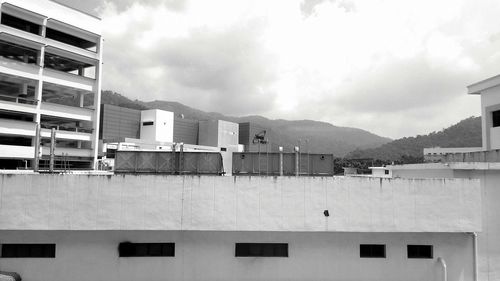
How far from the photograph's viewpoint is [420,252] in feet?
45.6

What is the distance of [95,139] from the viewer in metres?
40.0

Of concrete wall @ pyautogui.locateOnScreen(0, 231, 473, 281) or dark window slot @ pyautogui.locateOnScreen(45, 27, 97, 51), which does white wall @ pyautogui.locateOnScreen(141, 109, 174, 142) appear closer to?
dark window slot @ pyautogui.locateOnScreen(45, 27, 97, 51)

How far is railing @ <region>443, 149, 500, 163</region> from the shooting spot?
53.6 ft

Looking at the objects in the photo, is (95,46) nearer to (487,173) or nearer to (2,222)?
(2,222)

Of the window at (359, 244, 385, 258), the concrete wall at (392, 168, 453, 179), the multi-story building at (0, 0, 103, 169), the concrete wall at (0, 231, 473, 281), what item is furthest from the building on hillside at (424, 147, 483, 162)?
the multi-story building at (0, 0, 103, 169)

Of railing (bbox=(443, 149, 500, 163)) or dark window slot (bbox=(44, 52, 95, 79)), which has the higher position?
dark window slot (bbox=(44, 52, 95, 79))

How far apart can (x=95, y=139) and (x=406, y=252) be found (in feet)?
118

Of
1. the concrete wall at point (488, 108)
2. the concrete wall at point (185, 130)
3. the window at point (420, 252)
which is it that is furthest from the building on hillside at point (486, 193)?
the concrete wall at point (185, 130)

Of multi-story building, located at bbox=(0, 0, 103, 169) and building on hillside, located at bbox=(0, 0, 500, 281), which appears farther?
multi-story building, located at bbox=(0, 0, 103, 169)

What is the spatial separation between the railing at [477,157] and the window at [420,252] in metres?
6.07

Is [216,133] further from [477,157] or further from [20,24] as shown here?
[477,157]

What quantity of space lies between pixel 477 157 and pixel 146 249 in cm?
1684

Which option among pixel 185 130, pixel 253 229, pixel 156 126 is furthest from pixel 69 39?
pixel 253 229

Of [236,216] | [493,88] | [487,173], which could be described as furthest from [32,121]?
[493,88]
